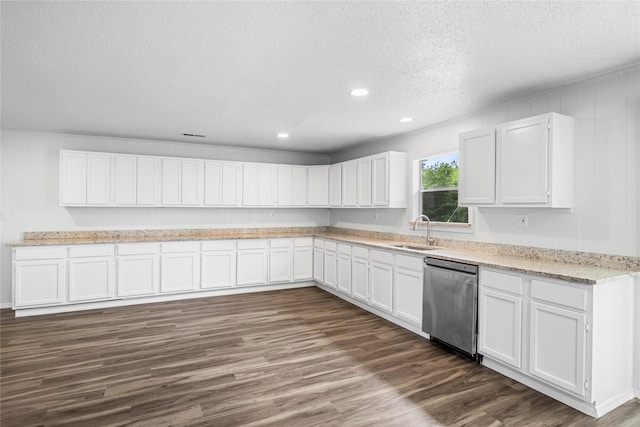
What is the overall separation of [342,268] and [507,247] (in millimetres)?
2391

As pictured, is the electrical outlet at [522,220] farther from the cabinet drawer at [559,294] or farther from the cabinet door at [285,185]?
the cabinet door at [285,185]

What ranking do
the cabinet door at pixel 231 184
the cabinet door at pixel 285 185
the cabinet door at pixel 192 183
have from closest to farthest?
1. the cabinet door at pixel 192 183
2. the cabinet door at pixel 231 184
3. the cabinet door at pixel 285 185

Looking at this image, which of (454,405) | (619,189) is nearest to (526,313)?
(454,405)

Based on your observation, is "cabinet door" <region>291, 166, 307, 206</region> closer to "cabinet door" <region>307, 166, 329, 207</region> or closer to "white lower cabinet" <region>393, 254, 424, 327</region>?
"cabinet door" <region>307, 166, 329, 207</region>

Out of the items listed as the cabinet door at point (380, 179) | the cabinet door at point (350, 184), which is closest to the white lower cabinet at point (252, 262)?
the cabinet door at point (350, 184)

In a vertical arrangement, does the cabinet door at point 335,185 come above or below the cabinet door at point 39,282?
above

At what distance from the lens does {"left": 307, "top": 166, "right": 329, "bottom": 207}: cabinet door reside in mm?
6496

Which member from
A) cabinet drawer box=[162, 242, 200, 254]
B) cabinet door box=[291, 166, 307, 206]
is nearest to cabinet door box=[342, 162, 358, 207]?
cabinet door box=[291, 166, 307, 206]

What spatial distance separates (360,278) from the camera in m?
4.84

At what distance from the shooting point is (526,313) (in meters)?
2.72

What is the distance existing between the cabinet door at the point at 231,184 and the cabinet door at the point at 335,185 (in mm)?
1634

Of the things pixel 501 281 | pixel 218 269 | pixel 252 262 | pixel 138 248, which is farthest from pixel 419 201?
pixel 138 248

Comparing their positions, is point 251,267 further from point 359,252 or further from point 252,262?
point 359,252

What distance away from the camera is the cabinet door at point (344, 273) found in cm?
511
